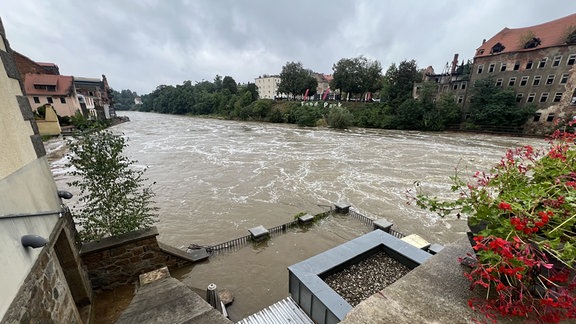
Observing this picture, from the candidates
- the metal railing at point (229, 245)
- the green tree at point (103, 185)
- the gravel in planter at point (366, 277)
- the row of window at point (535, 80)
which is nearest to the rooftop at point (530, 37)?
the row of window at point (535, 80)

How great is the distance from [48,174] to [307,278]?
5150 millimetres

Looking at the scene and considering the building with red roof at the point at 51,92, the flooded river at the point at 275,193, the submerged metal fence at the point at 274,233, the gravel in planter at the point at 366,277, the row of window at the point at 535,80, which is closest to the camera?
the gravel in planter at the point at 366,277

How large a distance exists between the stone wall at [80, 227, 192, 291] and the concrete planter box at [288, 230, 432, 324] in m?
3.96

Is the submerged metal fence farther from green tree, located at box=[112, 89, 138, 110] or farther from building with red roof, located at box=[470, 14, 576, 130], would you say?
green tree, located at box=[112, 89, 138, 110]

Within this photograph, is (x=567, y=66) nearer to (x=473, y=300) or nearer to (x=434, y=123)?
(x=434, y=123)

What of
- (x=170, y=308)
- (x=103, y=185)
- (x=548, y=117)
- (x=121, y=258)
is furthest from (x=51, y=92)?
(x=548, y=117)

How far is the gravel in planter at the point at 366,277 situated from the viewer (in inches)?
156

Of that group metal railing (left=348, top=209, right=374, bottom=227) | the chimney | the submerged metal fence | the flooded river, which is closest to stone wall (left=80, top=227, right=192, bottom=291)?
the flooded river

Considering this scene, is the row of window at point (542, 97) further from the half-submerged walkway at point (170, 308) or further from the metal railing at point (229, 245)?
the half-submerged walkway at point (170, 308)

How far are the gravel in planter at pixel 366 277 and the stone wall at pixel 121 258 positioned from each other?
4.68m

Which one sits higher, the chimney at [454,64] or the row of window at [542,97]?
the chimney at [454,64]

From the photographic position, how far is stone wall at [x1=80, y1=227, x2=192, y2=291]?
18.4ft

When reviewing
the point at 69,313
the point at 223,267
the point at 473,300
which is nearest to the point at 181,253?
the point at 223,267

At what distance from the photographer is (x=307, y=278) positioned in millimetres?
4078
